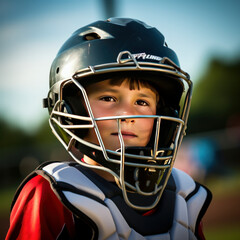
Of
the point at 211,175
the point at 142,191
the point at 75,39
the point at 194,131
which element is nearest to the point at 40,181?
the point at 142,191

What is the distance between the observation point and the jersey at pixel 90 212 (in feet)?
5.56

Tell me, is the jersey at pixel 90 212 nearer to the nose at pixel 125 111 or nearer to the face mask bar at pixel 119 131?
the face mask bar at pixel 119 131

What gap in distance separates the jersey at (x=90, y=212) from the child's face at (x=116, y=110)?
247mm

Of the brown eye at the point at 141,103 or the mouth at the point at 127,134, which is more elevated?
the brown eye at the point at 141,103

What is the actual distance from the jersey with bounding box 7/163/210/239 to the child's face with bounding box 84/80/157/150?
0.25 meters

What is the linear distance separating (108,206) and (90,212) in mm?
145

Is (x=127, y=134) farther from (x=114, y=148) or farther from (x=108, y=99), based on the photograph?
(x=108, y=99)

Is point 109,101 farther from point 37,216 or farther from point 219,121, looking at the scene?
point 219,121

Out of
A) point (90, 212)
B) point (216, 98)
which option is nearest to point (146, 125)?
point (90, 212)

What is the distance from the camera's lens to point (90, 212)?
170 cm

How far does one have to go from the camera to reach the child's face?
6.55 ft

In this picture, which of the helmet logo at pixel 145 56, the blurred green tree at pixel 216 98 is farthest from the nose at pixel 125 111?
the blurred green tree at pixel 216 98

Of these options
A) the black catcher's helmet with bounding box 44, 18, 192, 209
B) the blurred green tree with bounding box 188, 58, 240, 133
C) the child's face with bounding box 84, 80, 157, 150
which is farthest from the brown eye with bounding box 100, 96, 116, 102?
the blurred green tree with bounding box 188, 58, 240, 133

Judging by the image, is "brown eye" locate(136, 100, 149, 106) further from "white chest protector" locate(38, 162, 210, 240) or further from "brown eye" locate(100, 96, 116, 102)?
"white chest protector" locate(38, 162, 210, 240)
